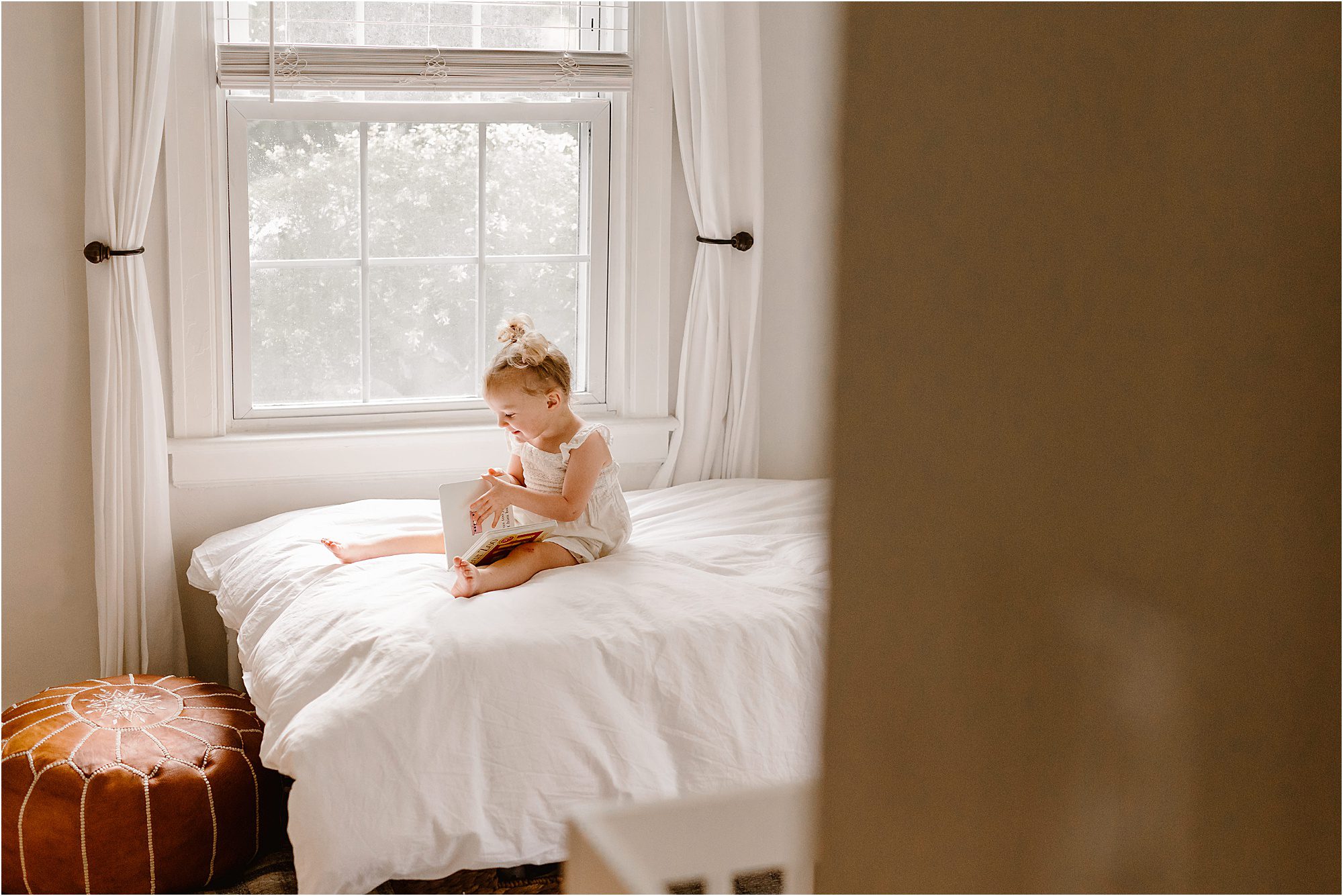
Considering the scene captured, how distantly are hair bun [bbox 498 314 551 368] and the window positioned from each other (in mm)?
586

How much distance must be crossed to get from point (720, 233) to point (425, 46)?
95 centimetres

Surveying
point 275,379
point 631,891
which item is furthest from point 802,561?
point 631,891

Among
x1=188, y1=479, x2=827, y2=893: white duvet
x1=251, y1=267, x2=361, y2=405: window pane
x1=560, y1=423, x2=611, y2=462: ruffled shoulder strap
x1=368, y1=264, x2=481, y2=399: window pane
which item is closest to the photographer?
x1=188, y1=479, x2=827, y2=893: white duvet

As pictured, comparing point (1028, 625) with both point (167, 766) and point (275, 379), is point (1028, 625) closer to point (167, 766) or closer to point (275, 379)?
point (167, 766)

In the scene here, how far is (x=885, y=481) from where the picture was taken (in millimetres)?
234

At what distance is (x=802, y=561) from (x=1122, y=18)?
2.44 meters

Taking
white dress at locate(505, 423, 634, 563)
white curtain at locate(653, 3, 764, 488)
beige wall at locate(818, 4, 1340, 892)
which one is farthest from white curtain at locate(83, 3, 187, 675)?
beige wall at locate(818, 4, 1340, 892)

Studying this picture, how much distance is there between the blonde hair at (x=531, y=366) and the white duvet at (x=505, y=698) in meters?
0.46

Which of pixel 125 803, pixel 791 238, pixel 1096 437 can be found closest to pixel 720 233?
pixel 791 238

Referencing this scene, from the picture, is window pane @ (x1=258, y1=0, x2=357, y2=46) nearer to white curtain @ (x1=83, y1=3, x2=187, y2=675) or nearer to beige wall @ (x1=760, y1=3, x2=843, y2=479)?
white curtain @ (x1=83, y1=3, x2=187, y2=675)

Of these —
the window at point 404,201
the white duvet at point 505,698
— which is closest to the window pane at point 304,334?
the window at point 404,201

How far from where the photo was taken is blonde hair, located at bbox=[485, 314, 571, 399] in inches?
105

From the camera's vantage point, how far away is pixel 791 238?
3586mm

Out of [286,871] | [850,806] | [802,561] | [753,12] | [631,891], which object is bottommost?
[286,871]
